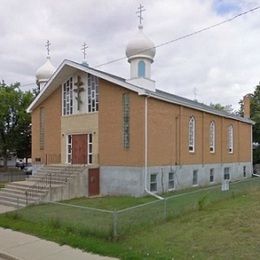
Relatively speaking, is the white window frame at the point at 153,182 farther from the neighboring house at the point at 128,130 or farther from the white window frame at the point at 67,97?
the white window frame at the point at 67,97

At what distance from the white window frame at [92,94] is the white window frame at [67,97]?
5.47 ft

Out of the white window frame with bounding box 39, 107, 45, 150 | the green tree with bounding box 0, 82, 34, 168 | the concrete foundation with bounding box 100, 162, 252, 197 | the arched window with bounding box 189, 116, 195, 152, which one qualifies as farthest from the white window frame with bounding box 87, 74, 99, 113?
the green tree with bounding box 0, 82, 34, 168

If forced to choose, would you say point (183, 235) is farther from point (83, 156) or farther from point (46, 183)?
point (83, 156)

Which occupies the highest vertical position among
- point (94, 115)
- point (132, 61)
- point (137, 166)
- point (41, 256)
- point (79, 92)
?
point (132, 61)

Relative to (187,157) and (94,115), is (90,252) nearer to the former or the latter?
(94,115)

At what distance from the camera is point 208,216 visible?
1274cm

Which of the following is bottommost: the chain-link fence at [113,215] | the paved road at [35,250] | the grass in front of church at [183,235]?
the paved road at [35,250]

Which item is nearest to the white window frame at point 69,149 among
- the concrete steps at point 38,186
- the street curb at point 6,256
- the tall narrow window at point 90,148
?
the concrete steps at point 38,186

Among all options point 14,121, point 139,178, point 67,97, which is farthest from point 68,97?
point 14,121

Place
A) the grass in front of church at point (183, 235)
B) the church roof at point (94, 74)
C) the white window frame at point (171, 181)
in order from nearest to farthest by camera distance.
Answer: the grass in front of church at point (183, 235) → the church roof at point (94, 74) → the white window frame at point (171, 181)

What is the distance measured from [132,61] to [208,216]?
13.2m

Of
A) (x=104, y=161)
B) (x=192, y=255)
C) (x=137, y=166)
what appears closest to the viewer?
(x=192, y=255)

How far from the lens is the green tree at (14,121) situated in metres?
45.3

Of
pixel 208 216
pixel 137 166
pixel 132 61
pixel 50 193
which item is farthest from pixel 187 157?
pixel 208 216
